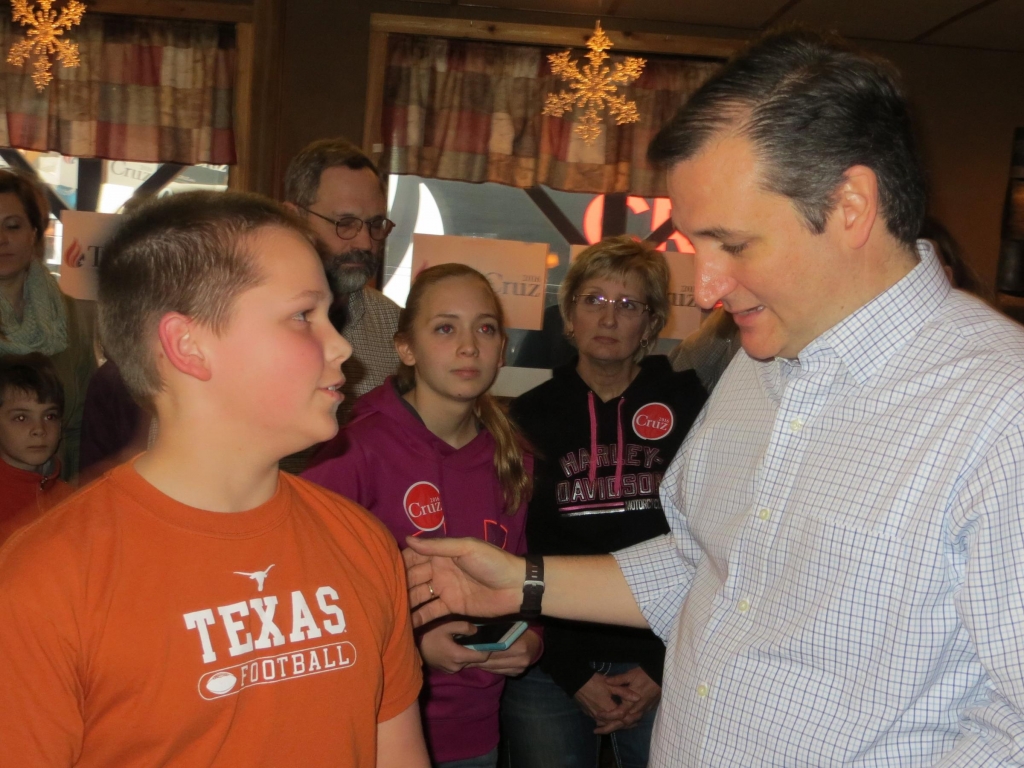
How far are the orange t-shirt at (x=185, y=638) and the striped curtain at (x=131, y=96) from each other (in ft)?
13.1

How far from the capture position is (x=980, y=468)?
1.00 meters

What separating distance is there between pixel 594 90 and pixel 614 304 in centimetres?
241

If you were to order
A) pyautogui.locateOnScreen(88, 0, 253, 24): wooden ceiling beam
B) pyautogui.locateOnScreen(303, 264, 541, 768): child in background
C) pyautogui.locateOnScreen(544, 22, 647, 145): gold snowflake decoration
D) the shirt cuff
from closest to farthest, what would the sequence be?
the shirt cuff < pyautogui.locateOnScreen(303, 264, 541, 768): child in background < pyautogui.locateOnScreen(544, 22, 647, 145): gold snowflake decoration < pyautogui.locateOnScreen(88, 0, 253, 24): wooden ceiling beam

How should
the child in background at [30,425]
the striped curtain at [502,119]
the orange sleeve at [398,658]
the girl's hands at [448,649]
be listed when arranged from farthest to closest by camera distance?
1. the striped curtain at [502,119]
2. the child in background at [30,425]
3. the girl's hands at [448,649]
4. the orange sleeve at [398,658]

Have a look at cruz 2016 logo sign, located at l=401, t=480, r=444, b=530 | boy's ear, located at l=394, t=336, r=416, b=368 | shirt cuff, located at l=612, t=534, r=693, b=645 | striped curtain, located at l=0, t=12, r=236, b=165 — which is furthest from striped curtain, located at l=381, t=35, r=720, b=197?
shirt cuff, located at l=612, t=534, r=693, b=645

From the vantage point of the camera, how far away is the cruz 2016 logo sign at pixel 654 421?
2.42 m

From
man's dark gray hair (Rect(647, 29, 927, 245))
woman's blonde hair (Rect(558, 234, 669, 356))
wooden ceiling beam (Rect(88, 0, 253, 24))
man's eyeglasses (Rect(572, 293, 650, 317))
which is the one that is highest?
wooden ceiling beam (Rect(88, 0, 253, 24))

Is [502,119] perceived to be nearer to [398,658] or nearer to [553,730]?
[553,730]

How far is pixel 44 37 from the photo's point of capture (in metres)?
4.29

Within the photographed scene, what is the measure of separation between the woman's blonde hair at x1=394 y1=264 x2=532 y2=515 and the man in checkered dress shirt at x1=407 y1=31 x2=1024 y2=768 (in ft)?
2.80

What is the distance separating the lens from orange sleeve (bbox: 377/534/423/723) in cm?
127

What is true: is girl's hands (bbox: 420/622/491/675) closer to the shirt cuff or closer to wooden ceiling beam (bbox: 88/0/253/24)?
the shirt cuff

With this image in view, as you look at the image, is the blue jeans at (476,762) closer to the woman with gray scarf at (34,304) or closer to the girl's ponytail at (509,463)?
the girl's ponytail at (509,463)

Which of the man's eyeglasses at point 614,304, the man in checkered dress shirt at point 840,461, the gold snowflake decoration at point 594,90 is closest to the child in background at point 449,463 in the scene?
the man's eyeglasses at point 614,304
